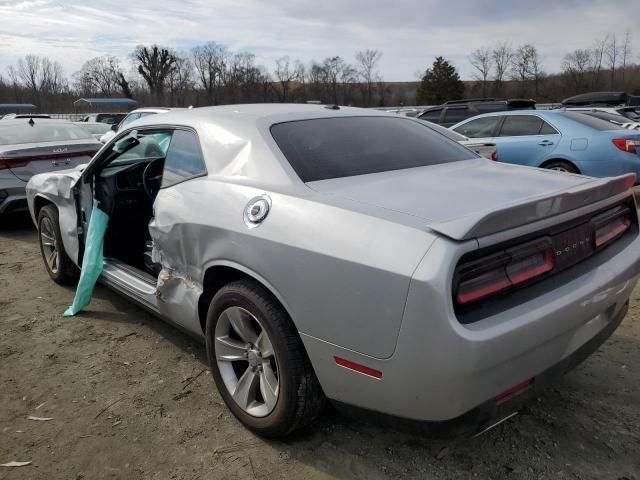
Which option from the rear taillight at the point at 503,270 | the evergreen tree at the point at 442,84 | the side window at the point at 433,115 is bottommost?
the rear taillight at the point at 503,270

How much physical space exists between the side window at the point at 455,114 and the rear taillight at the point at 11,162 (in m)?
9.26

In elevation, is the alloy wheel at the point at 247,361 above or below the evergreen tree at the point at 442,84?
below

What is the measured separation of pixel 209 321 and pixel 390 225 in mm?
1205

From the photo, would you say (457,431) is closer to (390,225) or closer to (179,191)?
(390,225)

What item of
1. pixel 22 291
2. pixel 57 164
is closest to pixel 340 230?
pixel 22 291

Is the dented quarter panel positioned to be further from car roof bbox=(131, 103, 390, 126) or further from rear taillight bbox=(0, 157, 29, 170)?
rear taillight bbox=(0, 157, 29, 170)

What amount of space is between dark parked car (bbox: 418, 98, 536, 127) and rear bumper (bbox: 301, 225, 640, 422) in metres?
10.2

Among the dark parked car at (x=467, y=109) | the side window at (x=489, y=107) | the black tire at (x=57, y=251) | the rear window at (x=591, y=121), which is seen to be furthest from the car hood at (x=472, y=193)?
the side window at (x=489, y=107)

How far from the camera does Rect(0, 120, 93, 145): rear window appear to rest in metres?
7.06

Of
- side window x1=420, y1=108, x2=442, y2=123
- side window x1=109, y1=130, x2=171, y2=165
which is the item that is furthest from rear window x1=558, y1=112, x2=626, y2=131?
side window x1=109, y1=130, x2=171, y2=165

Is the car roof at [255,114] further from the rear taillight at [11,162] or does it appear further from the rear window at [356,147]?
the rear taillight at [11,162]

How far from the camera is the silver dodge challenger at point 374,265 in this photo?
1711mm

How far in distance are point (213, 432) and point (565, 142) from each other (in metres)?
7.01

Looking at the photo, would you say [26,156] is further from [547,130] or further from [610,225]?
[547,130]
